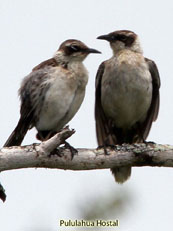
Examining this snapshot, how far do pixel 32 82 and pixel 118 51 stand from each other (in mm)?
1737

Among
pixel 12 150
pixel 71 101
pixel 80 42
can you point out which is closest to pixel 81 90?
pixel 71 101

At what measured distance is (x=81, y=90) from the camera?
6551 millimetres

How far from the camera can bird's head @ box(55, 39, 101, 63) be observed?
6742 mm

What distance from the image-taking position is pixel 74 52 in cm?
675

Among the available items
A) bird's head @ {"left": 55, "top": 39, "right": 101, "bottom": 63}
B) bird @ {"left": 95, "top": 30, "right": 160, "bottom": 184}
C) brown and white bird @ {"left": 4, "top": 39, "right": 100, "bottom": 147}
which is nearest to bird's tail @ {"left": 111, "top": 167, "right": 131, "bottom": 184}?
bird @ {"left": 95, "top": 30, "right": 160, "bottom": 184}

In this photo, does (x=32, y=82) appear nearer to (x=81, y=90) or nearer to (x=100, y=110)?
(x=81, y=90)

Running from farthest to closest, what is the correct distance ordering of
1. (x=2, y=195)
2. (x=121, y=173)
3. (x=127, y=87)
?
(x=121, y=173), (x=127, y=87), (x=2, y=195)

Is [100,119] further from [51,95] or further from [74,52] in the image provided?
[51,95]

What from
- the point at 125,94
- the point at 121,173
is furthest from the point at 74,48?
the point at 121,173

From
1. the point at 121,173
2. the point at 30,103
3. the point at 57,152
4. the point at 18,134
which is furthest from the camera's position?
the point at 121,173

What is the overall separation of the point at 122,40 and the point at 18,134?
7.96 feet

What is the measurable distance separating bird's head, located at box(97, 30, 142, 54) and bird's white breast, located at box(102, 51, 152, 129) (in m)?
0.18

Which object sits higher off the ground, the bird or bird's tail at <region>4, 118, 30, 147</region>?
the bird

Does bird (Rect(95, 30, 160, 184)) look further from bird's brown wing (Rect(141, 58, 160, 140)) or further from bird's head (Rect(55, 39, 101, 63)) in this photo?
bird's head (Rect(55, 39, 101, 63))
